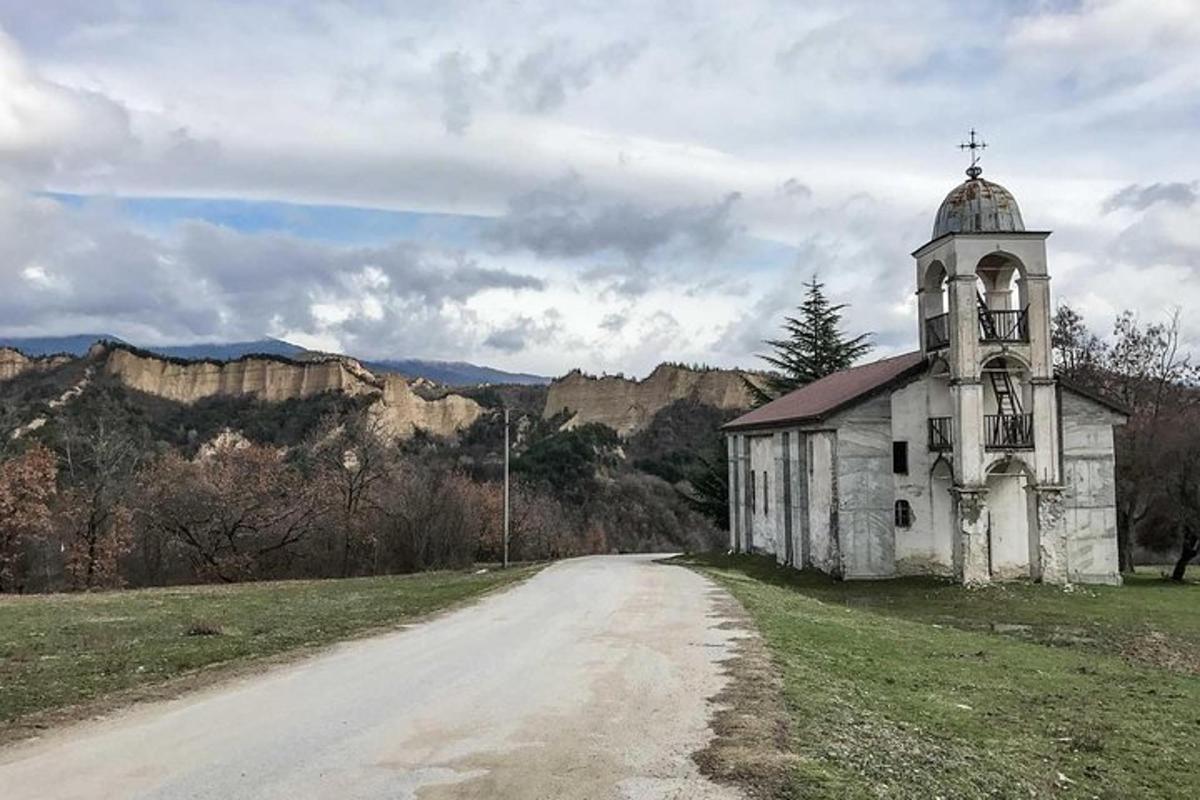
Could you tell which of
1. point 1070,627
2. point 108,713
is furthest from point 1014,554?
point 108,713

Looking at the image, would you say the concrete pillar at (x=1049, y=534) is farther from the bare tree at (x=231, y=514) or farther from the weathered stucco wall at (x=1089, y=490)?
the bare tree at (x=231, y=514)

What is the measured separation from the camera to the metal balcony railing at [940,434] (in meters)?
33.8

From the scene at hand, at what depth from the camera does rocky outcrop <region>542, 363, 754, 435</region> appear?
112 metres

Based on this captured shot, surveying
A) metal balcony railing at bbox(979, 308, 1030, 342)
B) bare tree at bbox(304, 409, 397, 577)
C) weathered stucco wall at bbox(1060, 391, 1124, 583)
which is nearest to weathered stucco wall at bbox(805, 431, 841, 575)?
metal balcony railing at bbox(979, 308, 1030, 342)

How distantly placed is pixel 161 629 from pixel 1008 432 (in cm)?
2579

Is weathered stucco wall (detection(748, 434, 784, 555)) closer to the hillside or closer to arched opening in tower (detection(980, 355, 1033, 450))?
arched opening in tower (detection(980, 355, 1033, 450))

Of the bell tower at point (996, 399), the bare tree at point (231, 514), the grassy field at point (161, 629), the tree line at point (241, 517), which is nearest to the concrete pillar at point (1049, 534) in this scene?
the bell tower at point (996, 399)

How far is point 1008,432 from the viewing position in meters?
33.1

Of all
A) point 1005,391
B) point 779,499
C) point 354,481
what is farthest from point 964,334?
point 354,481

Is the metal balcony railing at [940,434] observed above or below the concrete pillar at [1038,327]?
below

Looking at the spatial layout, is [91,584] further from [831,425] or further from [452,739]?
[452,739]

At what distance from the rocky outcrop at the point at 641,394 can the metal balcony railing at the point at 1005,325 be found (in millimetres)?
76983

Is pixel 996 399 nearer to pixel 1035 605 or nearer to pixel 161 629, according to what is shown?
pixel 1035 605

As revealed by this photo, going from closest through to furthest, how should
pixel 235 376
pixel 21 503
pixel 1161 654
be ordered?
pixel 1161 654 → pixel 21 503 → pixel 235 376
